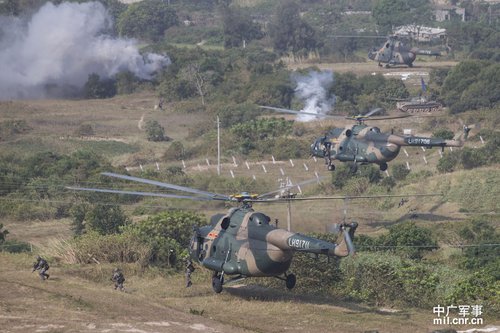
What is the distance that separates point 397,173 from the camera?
3019 inches

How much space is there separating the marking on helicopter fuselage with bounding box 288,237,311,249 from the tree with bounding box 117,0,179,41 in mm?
122521

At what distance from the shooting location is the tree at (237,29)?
534 ft

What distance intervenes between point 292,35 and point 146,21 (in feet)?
78.6

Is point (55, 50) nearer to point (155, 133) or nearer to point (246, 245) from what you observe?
point (155, 133)

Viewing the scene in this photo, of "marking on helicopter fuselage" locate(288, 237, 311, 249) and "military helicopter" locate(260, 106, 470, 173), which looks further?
"military helicopter" locate(260, 106, 470, 173)

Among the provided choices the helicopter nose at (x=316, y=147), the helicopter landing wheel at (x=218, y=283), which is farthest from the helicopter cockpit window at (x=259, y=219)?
the helicopter nose at (x=316, y=147)

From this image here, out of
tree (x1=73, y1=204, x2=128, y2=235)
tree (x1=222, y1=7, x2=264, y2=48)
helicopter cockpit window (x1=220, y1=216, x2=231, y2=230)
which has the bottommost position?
helicopter cockpit window (x1=220, y1=216, x2=231, y2=230)

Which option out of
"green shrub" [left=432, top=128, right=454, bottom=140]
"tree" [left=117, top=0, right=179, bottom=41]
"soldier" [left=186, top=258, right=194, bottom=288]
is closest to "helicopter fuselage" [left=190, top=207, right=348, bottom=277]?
"soldier" [left=186, top=258, right=194, bottom=288]

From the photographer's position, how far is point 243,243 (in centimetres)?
4012

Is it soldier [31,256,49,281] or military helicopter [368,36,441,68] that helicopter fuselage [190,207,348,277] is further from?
military helicopter [368,36,441,68]

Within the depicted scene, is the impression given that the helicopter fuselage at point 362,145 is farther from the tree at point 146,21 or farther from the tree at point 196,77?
the tree at point 146,21

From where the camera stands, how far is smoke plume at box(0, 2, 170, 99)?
104312 mm

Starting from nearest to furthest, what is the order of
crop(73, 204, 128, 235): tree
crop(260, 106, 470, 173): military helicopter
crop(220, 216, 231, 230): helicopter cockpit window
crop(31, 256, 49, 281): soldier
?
crop(220, 216, 231, 230): helicopter cockpit window, crop(31, 256, 49, 281): soldier, crop(73, 204, 128, 235): tree, crop(260, 106, 470, 173): military helicopter

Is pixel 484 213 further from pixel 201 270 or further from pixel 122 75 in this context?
pixel 122 75
